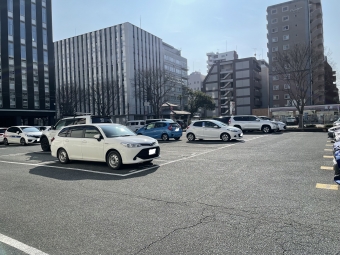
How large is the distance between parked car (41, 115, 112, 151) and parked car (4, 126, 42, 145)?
591 centimetres

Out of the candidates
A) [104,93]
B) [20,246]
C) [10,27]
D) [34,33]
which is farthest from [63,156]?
[34,33]

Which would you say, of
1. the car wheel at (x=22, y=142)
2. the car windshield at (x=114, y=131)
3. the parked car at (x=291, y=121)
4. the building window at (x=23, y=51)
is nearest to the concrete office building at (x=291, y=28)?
the parked car at (x=291, y=121)

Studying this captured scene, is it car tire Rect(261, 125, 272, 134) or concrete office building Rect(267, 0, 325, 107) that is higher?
concrete office building Rect(267, 0, 325, 107)

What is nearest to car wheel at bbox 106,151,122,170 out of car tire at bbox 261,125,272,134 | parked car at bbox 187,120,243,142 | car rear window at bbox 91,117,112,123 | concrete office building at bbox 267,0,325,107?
car rear window at bbox 91,117,112,123

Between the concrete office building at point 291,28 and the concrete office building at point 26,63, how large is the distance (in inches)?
1887

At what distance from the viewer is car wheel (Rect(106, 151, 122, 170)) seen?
8625 mm

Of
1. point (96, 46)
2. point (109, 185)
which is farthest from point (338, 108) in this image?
point (96, 46)

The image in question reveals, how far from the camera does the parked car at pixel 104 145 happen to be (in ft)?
28.1

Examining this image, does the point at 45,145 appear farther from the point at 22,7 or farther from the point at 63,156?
the point at 22,7

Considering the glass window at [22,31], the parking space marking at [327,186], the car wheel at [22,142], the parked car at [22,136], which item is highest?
the glass window at [22,31]

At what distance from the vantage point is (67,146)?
1012 cm

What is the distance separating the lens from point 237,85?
7619cm

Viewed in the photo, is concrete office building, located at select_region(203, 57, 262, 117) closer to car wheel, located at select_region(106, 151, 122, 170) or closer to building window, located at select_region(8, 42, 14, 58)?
building window, located at select_region(8, 42, 14, 58)

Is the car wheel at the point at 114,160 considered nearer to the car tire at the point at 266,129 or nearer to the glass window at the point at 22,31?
the car tire at the point at 266,129
